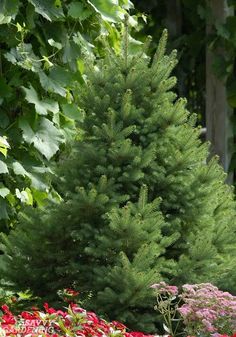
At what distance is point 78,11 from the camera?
4141mm

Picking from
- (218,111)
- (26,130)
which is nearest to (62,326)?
(26,130)

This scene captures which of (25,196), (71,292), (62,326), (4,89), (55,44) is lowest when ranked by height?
(62,326)

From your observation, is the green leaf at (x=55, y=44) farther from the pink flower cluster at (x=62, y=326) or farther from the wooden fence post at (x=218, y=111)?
the wooden fence post at (x=218, y=111)

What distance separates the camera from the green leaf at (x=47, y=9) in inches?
158

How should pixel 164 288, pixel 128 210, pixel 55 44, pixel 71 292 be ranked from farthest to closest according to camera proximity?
pixel 55 44 → pixel 71 292 → pixel 128 210 → pixel 164 288

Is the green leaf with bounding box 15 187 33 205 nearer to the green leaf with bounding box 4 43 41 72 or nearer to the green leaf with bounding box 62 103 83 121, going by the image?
the green leaf with bounding box 62 103 83 121

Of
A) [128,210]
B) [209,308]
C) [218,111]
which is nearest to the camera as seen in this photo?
[209,308]

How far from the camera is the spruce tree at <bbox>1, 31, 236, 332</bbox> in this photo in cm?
358

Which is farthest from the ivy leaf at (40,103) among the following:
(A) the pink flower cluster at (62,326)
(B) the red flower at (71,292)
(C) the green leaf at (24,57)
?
(A) the pink flower cluster at (62,326)

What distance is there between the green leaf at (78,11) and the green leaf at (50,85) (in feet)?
1.07

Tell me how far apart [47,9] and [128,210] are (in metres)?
1.16

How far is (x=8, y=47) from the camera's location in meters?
4.16

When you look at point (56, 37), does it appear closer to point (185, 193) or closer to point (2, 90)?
point (2, 90)

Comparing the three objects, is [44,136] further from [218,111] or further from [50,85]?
[218,111]
